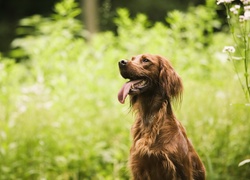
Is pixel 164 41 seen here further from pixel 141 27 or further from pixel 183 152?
pixel 183 152

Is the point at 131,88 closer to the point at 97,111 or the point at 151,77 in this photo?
the point at 151,77

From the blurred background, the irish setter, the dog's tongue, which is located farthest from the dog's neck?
the blurred background

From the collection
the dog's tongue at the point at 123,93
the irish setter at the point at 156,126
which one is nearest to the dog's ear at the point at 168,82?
the irish setter at the point at 156,126

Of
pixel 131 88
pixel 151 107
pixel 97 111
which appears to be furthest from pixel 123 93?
pixel 97 111

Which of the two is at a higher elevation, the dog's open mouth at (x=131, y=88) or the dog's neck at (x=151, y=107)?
the dog's open mouth at (x=131, y=88)

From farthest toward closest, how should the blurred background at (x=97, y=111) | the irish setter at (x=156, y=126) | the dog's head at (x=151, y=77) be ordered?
1. the blurred background at (x=97, y=111)
2. the dog's head at (x=151, y=77)
3. the irish setter at (x=156, y=126)

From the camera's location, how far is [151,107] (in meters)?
3.76

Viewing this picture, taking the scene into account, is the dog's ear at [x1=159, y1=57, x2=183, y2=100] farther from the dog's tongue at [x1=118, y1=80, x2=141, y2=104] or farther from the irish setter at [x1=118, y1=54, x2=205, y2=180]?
the dog's tongue at [x1=118, y1=80, x2=141, y2=104]

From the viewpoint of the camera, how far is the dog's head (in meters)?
3.69

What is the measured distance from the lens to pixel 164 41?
714cm

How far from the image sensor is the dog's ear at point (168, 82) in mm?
3756

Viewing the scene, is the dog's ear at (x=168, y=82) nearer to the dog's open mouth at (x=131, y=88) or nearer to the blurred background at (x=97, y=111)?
the dog's open mouth at (x=131, y=88)

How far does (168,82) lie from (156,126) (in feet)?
1.11

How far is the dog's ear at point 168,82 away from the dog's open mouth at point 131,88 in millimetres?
133
